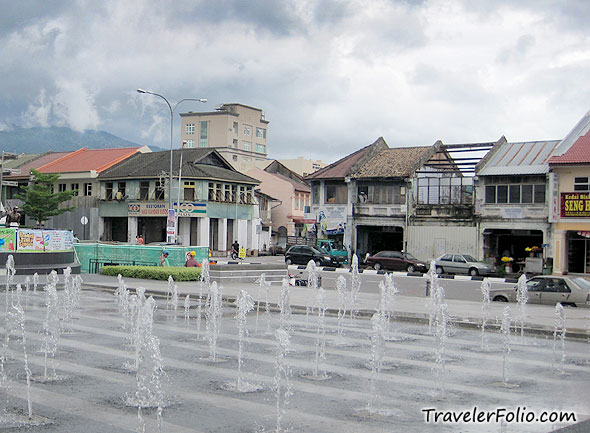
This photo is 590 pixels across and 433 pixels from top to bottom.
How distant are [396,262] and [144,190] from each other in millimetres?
24088

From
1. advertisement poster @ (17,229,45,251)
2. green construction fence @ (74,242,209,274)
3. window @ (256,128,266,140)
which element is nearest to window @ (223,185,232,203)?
green construction fence @ (74,242,209,274)

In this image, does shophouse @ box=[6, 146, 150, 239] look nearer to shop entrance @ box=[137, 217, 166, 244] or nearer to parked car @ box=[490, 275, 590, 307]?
shop entrance @ box=[137, 217, 166, 244]

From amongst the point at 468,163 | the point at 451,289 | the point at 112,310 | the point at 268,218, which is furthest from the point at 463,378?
the point at 268,218

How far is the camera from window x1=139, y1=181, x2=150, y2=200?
58781 millimetres

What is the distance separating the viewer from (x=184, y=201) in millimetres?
56719

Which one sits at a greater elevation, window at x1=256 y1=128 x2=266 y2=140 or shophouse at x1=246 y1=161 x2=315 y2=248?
window at x1=256 y1=128 x2=266 y2=140

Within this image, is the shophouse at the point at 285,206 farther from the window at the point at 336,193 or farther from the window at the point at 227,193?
the window at the point at 336,193

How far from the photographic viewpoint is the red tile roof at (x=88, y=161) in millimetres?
63219

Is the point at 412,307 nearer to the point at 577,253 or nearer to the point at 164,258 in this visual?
the point at 164,258

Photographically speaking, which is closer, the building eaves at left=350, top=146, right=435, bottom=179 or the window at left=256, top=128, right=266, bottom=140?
the building eaves at left=350, top=146, right=435, bottom=179

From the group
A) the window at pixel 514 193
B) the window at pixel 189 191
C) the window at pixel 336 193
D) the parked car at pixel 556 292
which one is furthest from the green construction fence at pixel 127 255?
the window at pixel 189 191

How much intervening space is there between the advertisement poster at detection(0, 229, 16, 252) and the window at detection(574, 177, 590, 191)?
2982 centimetres

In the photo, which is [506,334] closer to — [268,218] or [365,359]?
[365,359]

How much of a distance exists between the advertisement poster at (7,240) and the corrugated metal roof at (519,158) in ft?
92.7
